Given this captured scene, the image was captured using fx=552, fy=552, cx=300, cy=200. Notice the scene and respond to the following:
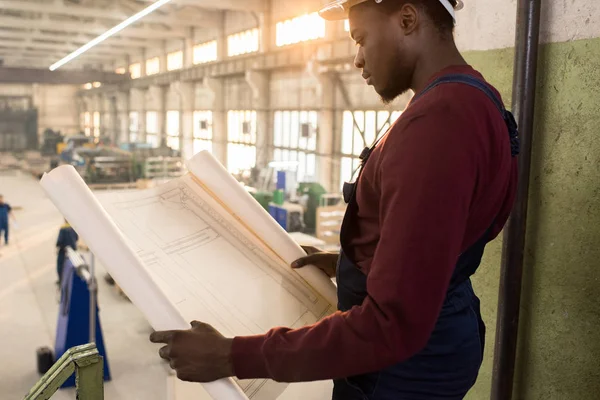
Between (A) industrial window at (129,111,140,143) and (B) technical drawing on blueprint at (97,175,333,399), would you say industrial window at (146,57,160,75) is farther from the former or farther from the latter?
(B) technical drawing on blueprint at (97,175,333,399)

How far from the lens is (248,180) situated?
16.4 meters

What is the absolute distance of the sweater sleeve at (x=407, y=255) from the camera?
101cm

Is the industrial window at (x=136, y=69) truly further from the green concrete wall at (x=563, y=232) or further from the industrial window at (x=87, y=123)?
the green concrete wall at (x=563, y=232)

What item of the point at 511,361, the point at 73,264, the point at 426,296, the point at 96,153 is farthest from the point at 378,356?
the point at 96,153

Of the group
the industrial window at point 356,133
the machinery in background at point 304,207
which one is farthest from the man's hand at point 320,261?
the industrial window at point 356,133

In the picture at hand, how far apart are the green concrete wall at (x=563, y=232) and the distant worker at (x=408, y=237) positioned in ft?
1.82

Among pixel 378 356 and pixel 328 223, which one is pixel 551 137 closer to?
pixel 378 356

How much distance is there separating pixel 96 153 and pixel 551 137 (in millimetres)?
20278

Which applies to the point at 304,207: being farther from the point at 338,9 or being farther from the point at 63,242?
the point at 338,9

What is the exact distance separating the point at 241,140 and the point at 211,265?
19.3 m

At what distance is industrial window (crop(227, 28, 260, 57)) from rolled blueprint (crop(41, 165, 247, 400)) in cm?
1839

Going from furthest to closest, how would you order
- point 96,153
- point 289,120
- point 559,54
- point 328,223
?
1. point 96,153
2. point 289,120
3. point 328,223
4. point 559,54

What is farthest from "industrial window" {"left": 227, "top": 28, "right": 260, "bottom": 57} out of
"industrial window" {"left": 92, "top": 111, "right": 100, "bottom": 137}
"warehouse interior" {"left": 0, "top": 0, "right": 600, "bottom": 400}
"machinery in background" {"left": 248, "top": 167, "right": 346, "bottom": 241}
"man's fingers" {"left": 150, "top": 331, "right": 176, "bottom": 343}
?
"industrial window" {"left": 92, "top": 111, "right": 100, "bottom": 137}

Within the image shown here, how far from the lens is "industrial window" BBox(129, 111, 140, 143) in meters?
30.9
